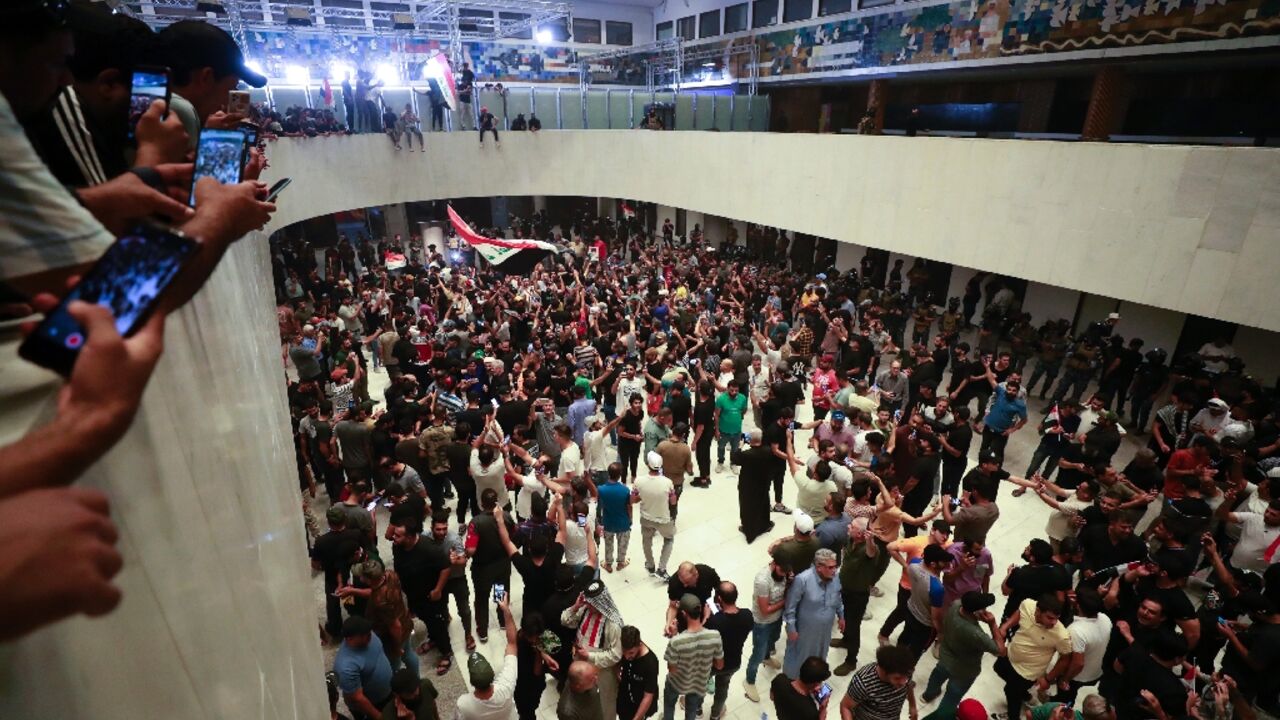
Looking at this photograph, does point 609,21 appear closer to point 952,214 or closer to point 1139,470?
point 952,214

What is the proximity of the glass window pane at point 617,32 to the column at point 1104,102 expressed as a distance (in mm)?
20901

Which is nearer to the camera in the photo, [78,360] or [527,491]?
[78,360]

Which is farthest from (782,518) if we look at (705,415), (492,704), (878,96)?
(878,96)

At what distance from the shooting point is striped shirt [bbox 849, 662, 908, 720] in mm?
3686

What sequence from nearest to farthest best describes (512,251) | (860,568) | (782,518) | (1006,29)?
(860,568) → (782,518) → (512,251) → (1006,29)

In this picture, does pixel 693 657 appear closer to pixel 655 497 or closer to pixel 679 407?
pixel 655 497

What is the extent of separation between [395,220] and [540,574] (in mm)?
24282

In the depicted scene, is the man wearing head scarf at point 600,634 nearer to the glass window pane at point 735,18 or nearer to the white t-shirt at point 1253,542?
the white t-shirt at point 1253,542

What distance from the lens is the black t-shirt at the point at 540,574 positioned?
4.60 m

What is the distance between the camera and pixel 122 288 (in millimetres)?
838

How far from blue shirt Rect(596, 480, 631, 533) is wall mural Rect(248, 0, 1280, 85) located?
12.2 meters

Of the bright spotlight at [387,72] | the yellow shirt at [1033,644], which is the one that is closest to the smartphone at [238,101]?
the yellow shirt at [1033,644]

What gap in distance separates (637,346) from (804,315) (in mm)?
3165

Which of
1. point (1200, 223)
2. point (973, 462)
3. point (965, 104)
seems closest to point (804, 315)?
point (973, 462)
